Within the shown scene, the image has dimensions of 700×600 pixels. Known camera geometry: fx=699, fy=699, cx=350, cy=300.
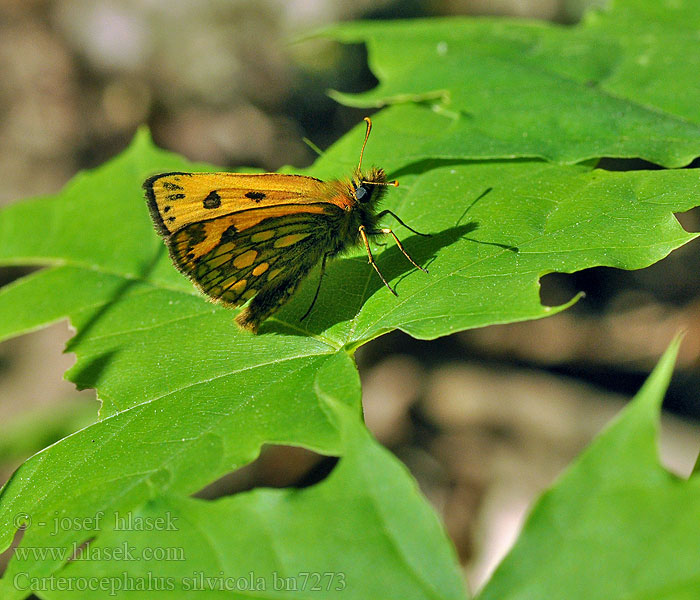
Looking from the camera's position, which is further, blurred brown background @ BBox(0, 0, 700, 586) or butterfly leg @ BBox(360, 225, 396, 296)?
blurred brown background @ BBox(0, 0, 700, 586)

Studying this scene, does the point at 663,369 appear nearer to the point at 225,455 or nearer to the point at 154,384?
the point at 225,455

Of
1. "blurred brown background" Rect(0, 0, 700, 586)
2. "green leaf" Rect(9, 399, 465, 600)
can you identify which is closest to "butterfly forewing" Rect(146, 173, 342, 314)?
"green leaf" Rect(9, 399, 465, 600)

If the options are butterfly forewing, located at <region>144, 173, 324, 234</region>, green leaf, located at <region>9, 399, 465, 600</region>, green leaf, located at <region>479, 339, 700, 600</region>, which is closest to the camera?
green leaf, located at <region>479, 339, 700, 600</region>

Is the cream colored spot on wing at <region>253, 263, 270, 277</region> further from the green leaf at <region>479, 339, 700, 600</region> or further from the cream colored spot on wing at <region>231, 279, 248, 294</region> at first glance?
the green leaf at <region>479, 339, 700, 600</region>

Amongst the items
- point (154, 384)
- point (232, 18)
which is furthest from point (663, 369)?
point (232, 18)

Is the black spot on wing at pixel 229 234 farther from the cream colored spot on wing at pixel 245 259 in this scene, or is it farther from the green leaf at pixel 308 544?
the green leaf at pixel 308 544


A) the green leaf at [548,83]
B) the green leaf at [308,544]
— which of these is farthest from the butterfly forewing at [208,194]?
the green leaf at [308,544]
